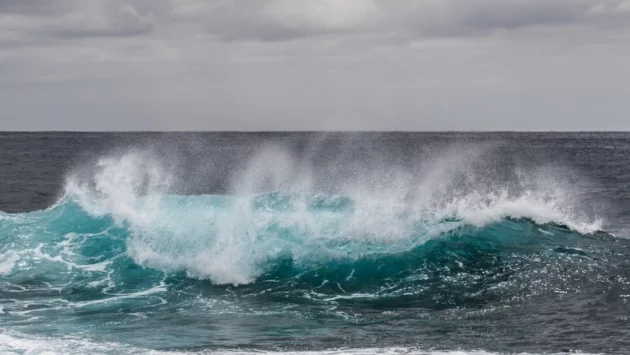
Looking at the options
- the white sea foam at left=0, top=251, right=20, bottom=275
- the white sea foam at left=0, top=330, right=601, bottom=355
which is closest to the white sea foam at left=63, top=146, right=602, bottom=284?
the white sea foam at left=0, top=251, right=20, bottom=275

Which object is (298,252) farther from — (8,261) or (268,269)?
(8,261)

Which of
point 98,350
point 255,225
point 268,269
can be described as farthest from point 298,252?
point 98,350

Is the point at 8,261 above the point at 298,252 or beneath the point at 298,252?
beneath

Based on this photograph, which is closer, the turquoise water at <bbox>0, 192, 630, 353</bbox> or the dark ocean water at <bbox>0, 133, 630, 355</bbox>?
the dark ocean water at <bbox>0, 133, 630, 355</bbox>

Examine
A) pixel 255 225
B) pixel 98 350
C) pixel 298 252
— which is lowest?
pixel 98 350

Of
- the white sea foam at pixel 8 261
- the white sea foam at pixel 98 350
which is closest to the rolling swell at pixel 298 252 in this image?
the white sea foam at pixel 8 261

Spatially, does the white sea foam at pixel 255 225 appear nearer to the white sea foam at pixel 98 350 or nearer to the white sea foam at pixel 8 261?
the white sea foam at pixel 8 261

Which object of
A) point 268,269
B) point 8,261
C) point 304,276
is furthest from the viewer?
point 8,261

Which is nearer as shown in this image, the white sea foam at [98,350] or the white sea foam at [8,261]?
the white sea foam at [98,350]

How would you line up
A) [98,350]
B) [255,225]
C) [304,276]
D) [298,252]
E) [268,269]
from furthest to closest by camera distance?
[255,225], [298,252], [268,269], [304,276], [98,350]

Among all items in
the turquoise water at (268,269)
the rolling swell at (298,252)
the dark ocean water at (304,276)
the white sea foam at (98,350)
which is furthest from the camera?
the rolling swell at (298,252)

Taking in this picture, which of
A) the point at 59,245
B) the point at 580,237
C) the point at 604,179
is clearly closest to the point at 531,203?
the point at 580,237

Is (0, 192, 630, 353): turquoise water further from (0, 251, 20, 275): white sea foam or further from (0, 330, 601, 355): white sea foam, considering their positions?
(0, 330, 601, 355): white sea foam

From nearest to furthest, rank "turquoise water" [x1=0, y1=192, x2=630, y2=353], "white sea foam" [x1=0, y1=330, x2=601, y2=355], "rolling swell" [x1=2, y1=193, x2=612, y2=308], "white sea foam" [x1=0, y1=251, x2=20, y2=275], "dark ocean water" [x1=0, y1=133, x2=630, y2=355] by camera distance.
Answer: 1. "white sea foam" [x1=0, y1=330, x2=601, y2=355]
2. "dark ocean water" [x1=0, y1=133, x2=630, y2=355]
3. "turquoise water" [x1=0, y1=192, x2=630, y2=353]
4. "rolling swell" [x1=2, y1=193, x2=612, y2=308]
5. "white sea foam" [x1=0, y1=251, x2=20, y2=275]
